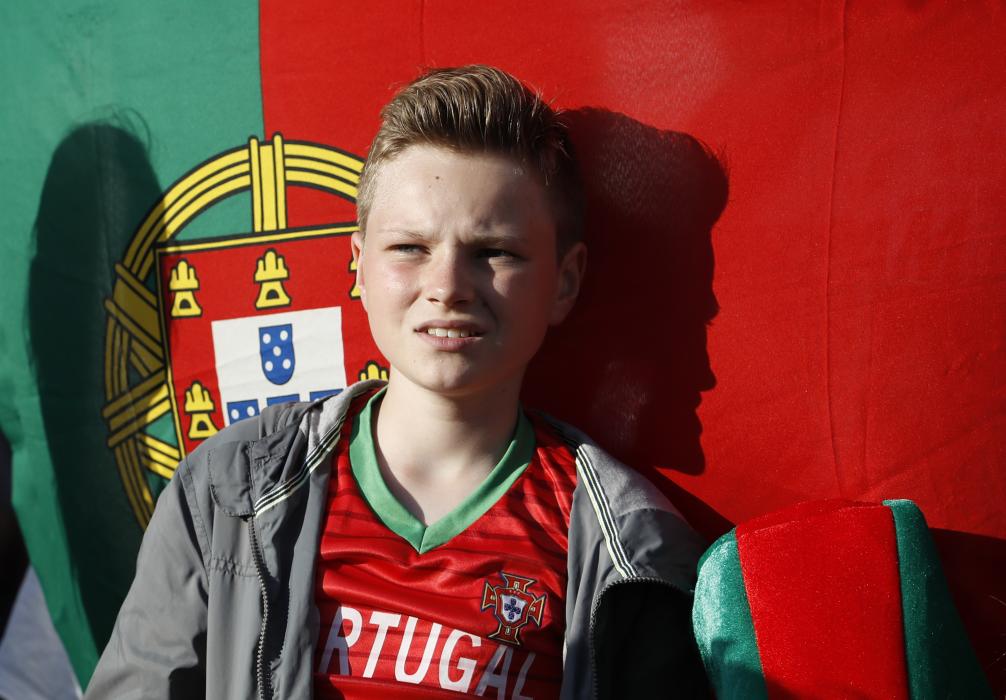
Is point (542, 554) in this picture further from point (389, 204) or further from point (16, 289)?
point (16, 289)

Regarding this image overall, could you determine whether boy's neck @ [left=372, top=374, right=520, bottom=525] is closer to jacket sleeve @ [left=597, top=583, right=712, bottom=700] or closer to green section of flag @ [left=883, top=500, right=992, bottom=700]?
jacket sleeve @ [left=597, top=583, right=712, bottom=700]

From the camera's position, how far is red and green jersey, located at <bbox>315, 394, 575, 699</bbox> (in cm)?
137

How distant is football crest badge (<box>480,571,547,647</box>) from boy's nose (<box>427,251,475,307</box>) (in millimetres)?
396

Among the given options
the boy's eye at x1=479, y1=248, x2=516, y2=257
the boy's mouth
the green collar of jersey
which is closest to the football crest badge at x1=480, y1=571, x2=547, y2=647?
the green collar of jersey

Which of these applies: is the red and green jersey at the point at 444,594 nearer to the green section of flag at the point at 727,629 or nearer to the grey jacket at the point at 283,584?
the grey jacket at the point at 283,584

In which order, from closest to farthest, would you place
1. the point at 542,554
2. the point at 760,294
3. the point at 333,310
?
the point at 542,554 → the point at 760,294 → the point at 333,310

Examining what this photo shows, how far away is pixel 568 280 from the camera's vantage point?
5.25 feet

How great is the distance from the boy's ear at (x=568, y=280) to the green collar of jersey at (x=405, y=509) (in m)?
0.17

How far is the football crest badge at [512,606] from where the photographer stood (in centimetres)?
138

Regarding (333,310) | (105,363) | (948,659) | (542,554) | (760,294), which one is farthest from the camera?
(105,363)

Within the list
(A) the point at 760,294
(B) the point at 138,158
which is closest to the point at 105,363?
(B) the point at 138,158

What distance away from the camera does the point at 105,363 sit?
1.93m

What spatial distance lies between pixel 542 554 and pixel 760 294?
20.8 inches

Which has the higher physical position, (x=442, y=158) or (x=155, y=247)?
(x=442, y=158)
